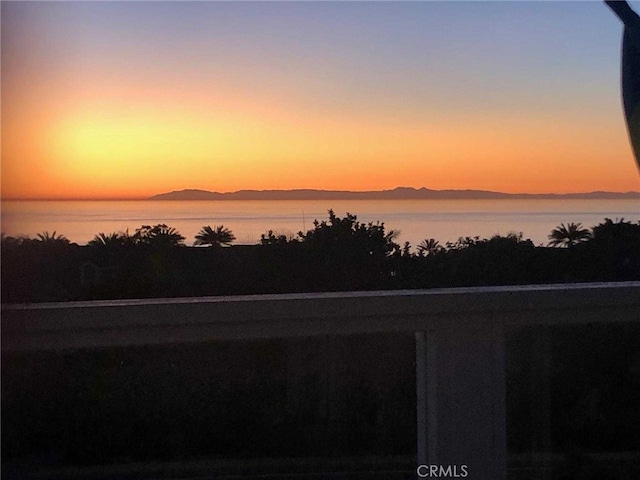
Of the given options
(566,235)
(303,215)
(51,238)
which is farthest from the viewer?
(566,235)

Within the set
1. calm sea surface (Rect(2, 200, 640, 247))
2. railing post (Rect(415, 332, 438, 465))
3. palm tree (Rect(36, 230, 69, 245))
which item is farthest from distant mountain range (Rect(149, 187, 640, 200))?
railing post (Rect(415, 332, 438, 465))

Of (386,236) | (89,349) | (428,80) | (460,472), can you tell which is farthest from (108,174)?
(460,472)

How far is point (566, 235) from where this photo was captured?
131 centimetres

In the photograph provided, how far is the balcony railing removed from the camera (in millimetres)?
1158

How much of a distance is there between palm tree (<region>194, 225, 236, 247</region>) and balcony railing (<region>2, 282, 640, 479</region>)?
0.35ft

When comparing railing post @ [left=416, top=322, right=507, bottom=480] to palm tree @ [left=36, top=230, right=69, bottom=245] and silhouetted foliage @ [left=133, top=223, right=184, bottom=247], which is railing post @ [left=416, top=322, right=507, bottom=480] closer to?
silhouetted foliage @ [left=133, top=223, right=184, bottom=247]

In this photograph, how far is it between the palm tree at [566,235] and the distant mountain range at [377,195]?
6cm

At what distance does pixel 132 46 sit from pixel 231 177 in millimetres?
267

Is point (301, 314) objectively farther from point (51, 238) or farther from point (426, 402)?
point (51, 238)

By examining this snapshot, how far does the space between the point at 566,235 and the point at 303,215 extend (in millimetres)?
506

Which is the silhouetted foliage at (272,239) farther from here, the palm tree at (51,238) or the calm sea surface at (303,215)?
the palm tree at (51,238)

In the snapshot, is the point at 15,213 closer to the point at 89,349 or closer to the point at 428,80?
the point at 89,349

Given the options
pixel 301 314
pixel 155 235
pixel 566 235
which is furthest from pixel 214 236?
pixel 566 235

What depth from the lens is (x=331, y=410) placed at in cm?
128
